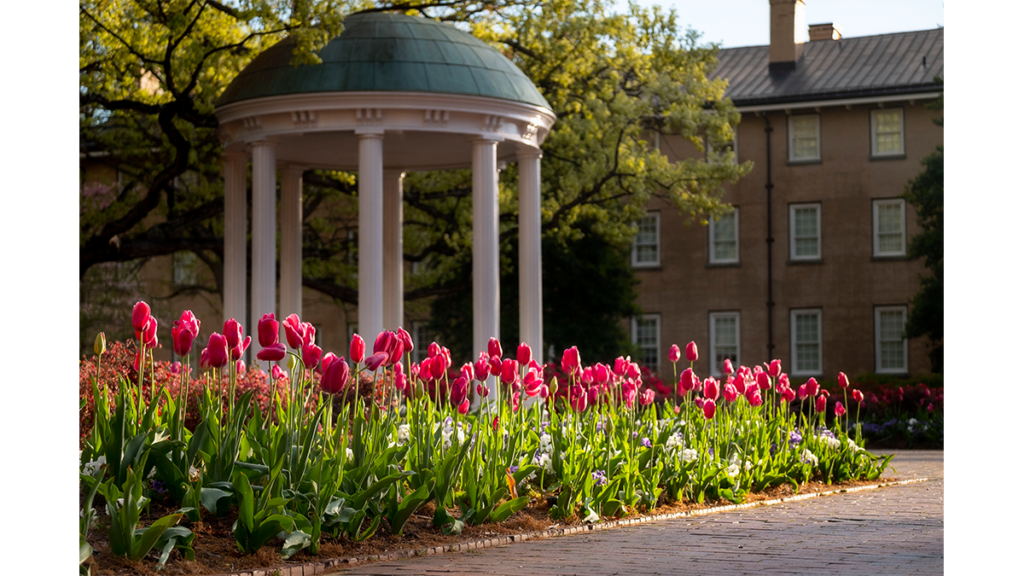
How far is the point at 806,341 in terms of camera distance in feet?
123

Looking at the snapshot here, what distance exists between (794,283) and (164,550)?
33628mm

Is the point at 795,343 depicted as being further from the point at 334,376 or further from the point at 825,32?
the point at 334,376

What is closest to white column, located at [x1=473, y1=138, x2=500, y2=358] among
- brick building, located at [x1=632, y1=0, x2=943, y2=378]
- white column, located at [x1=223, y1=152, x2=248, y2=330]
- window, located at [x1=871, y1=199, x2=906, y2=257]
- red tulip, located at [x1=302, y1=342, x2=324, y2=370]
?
A: white column, located at [x1=223, y1=152, x2=248, y2=330]

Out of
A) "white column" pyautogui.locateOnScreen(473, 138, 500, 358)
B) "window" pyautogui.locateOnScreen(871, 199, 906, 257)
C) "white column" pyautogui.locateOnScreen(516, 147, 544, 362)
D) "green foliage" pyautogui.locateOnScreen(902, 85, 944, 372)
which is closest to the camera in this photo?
"white column" pyautogui.locateOnScreen(473, 138, 500, 358)

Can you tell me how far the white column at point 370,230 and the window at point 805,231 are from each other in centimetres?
2352

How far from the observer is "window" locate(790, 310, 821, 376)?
37469 mm

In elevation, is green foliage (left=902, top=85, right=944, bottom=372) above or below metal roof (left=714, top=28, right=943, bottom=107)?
below

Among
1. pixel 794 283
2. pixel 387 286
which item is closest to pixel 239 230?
pixel 387 286

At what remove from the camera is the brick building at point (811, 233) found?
36.8 meters

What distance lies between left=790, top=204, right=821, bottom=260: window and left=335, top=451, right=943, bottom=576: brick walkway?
1121 inches

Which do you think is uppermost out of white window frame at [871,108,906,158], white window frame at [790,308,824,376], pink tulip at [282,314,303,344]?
white window frame at [871,108,906,158]

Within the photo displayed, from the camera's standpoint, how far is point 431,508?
815 centimetres

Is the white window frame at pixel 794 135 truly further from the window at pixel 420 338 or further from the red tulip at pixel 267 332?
the red tulip at pixel 267 332

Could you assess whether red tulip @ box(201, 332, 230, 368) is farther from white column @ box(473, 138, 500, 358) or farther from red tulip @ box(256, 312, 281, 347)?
white column @ box(473, 138, 500, 358)
